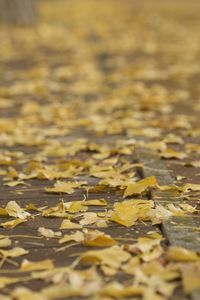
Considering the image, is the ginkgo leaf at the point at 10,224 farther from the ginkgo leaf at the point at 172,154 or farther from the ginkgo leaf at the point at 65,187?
the ginkgo leaf at the point at 172,154

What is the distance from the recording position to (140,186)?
3639 millimetres

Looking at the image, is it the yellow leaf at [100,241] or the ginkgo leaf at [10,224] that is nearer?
the yellow leaf at [100,241]

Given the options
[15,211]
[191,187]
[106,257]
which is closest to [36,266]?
[106,257]

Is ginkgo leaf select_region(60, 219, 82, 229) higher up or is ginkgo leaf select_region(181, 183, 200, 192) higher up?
ginkgo leaf select_region(60, 219, 82, 229)

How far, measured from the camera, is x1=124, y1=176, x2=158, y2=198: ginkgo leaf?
3.62 meters

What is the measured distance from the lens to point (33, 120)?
5.65 meters

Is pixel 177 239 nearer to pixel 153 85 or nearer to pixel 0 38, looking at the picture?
pixel 153 85

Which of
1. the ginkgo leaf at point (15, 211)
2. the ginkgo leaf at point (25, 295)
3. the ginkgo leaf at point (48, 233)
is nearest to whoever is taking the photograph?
the ginkgo leaf at point (25, 295)

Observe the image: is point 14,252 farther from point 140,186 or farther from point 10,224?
point 140,186

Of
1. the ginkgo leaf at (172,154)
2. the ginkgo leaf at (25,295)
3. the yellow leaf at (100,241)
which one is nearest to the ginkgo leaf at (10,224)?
the yellow leaf at (100,241)

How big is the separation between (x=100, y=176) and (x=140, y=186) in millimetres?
451

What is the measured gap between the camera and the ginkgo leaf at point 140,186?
362 cm

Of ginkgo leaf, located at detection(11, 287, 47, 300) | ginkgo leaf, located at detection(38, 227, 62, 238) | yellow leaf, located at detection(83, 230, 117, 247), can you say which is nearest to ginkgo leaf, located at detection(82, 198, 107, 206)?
ginkgo leaf, located at detection(38, 227, 62, 238)

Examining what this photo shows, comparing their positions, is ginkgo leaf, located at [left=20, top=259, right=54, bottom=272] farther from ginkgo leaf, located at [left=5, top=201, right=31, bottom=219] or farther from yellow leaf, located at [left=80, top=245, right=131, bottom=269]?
ginkgo leaf, located at [left=5, top=201, right=31, bottom=219]
